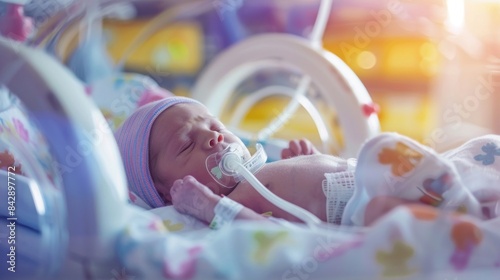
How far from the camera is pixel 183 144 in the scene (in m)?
1.19

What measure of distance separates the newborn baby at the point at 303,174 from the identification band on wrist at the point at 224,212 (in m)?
0.02

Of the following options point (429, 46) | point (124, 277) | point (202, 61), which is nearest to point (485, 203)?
point (124, 277)

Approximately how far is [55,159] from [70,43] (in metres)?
1.11

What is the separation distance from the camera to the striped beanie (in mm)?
1199

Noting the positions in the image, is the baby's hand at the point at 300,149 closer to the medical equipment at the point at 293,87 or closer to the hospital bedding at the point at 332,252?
the medical equipment at the point at 293,87

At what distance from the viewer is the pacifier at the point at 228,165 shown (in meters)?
1.15

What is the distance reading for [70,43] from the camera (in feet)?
5.79

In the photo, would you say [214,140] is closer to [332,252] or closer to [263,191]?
[263,191]

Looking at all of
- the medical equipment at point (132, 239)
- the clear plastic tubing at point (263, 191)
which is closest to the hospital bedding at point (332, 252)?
the medical equipment at point (132, 239)

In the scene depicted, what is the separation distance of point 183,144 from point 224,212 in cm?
29

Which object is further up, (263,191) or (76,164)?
(76,164)

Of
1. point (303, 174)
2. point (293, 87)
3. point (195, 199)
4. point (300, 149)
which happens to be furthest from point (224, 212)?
point (293, 87)

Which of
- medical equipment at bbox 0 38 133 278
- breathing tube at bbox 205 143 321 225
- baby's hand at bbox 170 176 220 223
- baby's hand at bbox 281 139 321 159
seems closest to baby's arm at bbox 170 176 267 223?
baby's hand at bbox 170 176 220 223

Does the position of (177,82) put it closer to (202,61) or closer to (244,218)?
(202,61)
